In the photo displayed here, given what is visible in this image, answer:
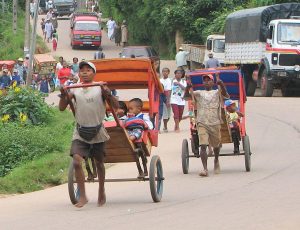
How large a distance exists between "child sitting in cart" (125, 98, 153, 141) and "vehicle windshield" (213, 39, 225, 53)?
3211 centimetres

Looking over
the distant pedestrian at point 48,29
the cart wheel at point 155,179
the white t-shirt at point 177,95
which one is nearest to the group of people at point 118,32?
the distant pedestrian at point 48,29

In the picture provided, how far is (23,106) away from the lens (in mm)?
24906

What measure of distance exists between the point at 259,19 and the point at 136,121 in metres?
26.0

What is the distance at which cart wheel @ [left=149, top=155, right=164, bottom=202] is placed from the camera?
483 inches

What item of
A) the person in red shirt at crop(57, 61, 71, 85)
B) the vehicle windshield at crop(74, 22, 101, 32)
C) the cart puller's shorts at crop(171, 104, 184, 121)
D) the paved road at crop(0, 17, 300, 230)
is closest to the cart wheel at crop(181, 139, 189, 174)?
the paved road at crop(0, 17, 300, 230)

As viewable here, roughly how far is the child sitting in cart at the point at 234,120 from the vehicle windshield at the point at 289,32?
60.7 ft

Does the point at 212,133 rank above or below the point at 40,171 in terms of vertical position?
above

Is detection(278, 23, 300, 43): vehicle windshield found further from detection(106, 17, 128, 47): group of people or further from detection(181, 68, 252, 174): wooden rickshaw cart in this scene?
detection(106, 17, 128, 47): group of people

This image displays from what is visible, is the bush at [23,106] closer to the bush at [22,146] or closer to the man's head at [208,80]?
the bush at [22,146]

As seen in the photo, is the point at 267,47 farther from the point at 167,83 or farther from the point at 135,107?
the point at 135,107

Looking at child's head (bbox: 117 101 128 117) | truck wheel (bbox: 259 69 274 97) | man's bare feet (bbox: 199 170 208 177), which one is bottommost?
truck wheel (bbox: 259 69 274 97)

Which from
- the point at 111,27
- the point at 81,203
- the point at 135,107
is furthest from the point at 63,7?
the point at 81,203

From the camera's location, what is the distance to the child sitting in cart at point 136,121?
12.5 m

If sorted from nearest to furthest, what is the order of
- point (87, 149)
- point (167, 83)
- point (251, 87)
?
point (87, 149), point (167, 83), point (251, 87)
